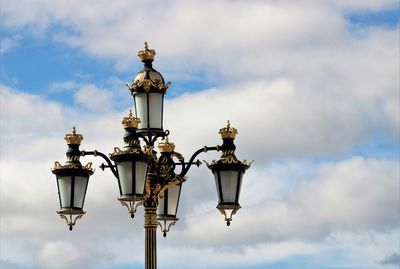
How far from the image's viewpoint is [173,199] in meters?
20.9

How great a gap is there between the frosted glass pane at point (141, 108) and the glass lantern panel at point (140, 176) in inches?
64.0

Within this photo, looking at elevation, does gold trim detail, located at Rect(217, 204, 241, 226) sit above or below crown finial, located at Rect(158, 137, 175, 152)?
below

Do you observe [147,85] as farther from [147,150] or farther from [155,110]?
[147,150]

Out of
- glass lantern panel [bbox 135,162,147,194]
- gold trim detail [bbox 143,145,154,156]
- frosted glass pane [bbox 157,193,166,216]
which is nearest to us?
glass lantern panel [bbox 135,162,147,194]

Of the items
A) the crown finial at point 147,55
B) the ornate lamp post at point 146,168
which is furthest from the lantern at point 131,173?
the crown finial at point 147,55

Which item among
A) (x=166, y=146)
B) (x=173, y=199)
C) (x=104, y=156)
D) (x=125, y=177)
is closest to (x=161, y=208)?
(x=173, y=199)

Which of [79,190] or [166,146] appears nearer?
[79,190]

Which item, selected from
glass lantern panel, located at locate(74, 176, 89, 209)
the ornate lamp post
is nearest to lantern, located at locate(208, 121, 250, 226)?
the ornate lamp post

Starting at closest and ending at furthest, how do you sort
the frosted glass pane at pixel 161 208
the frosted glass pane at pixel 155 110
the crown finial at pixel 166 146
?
the frosted glass pane at pixel 155 110 → the crown finial at pixel 166 146 → the frosted glass pane at pixel 161 208

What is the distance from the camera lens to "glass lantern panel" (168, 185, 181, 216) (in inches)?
818

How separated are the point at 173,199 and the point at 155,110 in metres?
2.81

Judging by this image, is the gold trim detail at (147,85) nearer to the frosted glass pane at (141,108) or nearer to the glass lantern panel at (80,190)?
the frosted glass pane at (141,108)

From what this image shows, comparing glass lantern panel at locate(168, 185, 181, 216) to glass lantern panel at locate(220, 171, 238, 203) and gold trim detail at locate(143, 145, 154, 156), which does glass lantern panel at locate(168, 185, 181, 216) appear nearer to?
gold trim detail at locate(143, 145, 154, 156)

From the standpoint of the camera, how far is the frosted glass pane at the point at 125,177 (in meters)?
17.0
